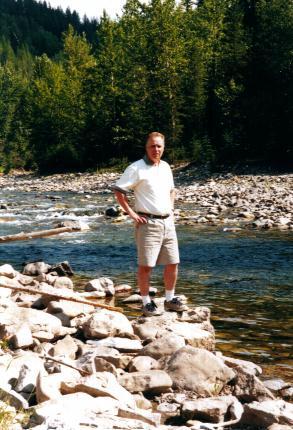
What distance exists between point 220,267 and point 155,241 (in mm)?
5295

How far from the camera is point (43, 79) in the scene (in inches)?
2884

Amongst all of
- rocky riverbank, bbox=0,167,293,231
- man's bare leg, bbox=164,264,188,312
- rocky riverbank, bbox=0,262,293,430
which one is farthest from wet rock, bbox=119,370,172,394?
rocky riverbank, bbox=0,167,293,231

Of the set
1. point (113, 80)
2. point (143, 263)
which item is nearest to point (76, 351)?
point (143, 263)

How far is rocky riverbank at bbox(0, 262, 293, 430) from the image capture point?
4465mm

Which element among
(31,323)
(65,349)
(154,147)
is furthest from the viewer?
(154,147)

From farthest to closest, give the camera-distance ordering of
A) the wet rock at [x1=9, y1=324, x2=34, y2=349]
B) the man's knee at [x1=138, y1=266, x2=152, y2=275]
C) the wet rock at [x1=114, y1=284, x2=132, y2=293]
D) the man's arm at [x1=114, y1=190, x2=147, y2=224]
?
the wet rock at [x1=114, y1=284, x2=132, y2=293] < the man's knee at [x1=138, y1=266, x2=152, y2=275] < the man's arm at [x1=114, y1=190, x2=147, y2=224] < the wet rock at [x1=9, y1=324, x2=34, y2=349]

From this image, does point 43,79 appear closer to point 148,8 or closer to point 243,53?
point 148,8

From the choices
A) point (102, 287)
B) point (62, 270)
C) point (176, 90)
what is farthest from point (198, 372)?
point (176, 90)

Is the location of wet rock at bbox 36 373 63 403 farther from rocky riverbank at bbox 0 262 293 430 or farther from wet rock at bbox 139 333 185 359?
wet rock at bbox 139 333 185 359

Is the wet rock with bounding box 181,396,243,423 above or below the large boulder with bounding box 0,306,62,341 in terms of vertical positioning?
below

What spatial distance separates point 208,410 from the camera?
15.9ft

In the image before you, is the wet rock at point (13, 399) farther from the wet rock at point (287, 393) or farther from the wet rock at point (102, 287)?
the wet rock at point (102, 287)

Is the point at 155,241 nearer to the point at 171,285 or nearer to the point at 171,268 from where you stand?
the point at 171,268

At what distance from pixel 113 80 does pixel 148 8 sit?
28.1 feet
